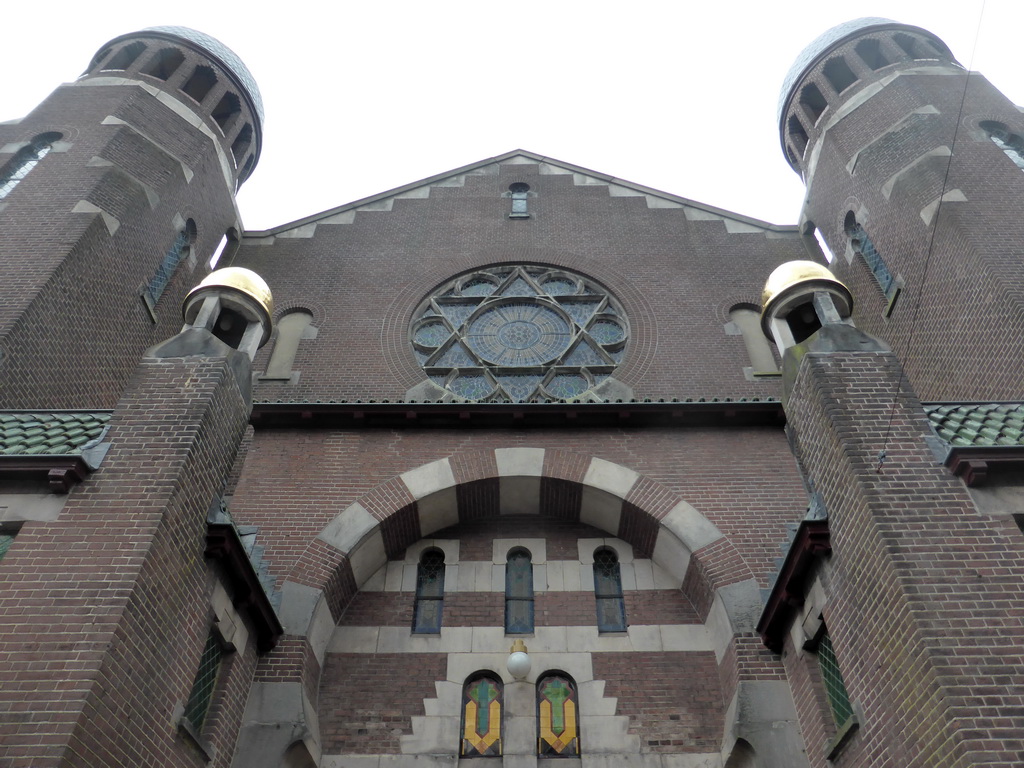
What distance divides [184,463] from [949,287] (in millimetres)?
10846

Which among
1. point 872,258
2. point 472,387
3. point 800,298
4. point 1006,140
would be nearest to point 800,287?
point 800,298

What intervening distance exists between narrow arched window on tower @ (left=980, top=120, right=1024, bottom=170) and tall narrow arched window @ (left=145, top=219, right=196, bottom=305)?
1462cm

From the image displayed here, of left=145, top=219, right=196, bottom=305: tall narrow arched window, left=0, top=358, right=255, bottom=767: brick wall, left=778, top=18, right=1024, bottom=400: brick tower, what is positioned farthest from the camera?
left=145, top=219, right=196, bottom=305: tall narrow arched window

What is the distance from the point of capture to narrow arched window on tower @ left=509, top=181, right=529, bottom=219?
17.8m

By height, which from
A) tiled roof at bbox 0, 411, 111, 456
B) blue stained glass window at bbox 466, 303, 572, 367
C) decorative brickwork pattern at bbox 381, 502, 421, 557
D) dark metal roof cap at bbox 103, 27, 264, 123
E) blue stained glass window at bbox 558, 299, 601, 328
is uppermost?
dark metal roof cap at bbox 103, 27, 264, 123

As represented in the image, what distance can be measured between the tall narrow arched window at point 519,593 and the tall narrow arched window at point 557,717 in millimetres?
743

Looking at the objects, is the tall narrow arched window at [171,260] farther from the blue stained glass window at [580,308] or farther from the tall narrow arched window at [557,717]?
the tall narrow arched window at [557,717]

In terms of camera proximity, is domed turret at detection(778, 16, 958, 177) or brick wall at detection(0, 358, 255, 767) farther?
domed turret at detection(778, 16, 958, 177)

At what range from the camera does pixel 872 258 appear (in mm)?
15391

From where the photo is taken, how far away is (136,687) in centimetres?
687

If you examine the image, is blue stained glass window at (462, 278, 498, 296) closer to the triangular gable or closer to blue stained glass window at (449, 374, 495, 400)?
blue stained glass window at (449, 374, 495, 400)

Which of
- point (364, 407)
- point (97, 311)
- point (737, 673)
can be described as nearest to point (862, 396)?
point (737, 673)

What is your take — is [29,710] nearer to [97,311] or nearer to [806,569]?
[806,569]

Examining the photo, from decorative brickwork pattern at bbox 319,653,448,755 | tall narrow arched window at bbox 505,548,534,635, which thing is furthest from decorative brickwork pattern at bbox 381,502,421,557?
decorative brickwork pattern at bbox 319,653,448,755
